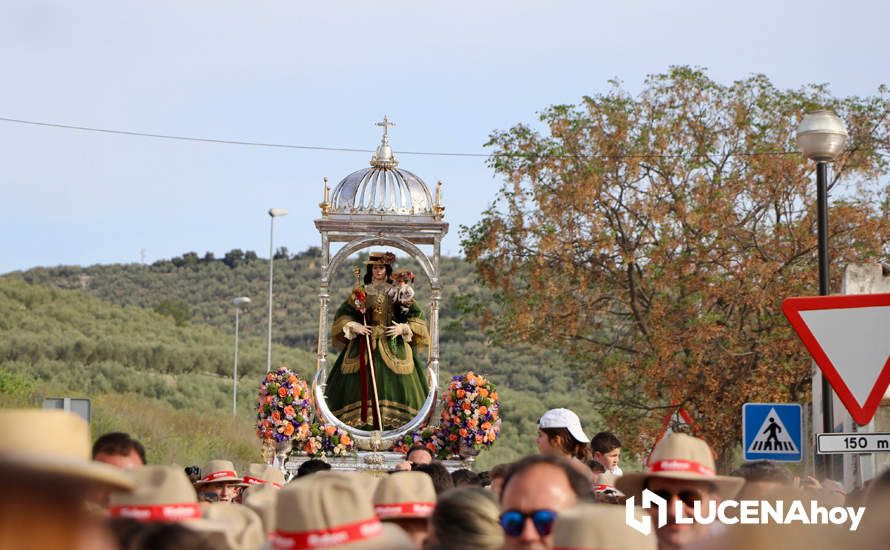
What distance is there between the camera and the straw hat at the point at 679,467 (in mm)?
6332

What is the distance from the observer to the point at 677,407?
2142 centimetres

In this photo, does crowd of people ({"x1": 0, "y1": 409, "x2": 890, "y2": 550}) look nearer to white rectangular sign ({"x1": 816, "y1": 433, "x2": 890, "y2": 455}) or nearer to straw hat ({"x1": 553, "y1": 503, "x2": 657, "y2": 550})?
Answer: straw hat ({"x1": 553, "y1": 503, "x2": 657, "y2": 550})

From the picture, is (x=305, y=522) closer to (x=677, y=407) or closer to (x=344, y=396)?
(x=344, y=396)

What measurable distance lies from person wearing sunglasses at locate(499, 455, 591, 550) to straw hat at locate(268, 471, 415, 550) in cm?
84

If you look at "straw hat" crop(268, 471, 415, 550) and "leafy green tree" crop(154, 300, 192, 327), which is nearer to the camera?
"straw hat" crop(268, 471, 415, 550)

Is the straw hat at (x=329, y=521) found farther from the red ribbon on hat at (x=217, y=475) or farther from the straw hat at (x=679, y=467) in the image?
the red ribbon on hat at (x=217, y=475)

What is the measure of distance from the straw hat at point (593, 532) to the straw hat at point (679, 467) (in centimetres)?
232

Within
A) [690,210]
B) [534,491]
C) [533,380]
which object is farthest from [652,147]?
[533,380]

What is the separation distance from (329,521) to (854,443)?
6.94 m

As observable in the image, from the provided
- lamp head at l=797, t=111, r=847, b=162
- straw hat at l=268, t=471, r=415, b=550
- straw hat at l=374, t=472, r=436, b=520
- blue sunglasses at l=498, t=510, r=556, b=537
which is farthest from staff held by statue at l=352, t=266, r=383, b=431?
straw hat at l=268, t=471, r=415, b=550

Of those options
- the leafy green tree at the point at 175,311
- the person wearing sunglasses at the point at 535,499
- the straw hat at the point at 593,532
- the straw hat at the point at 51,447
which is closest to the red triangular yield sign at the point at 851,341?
the person wearing sunglasses at the point at 535,499

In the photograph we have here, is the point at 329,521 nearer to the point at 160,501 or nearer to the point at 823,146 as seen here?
the point at 160,501

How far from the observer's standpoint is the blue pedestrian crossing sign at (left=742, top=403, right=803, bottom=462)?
41.6 feet

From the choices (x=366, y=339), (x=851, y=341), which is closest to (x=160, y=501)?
(x=851, y=341)
